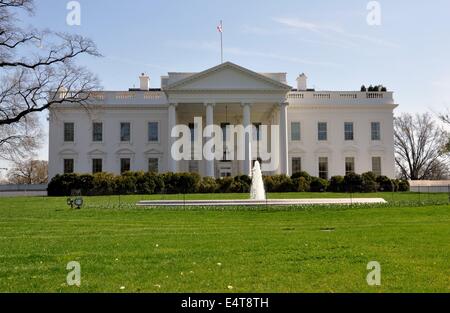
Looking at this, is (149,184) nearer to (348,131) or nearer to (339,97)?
(348,131)

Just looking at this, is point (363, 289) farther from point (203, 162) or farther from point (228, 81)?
point (203, 162)

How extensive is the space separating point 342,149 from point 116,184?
26839 millimetres

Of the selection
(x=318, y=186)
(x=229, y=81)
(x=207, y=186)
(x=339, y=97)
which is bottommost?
(x=318, y=186)

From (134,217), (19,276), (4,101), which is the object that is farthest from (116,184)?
(19,276)

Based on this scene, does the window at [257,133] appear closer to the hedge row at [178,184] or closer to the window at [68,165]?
the hedge row at [178,184]

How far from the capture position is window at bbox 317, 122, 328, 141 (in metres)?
56.6

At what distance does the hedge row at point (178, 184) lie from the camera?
42094mm

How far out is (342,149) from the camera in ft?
185

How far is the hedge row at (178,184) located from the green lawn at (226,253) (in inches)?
862

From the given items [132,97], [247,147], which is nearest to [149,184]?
[247,147]

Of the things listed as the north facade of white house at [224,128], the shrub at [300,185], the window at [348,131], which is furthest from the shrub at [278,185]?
the window at [348,131]

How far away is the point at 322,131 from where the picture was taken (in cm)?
5666

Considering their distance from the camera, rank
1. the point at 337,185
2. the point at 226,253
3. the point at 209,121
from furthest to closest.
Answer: the point at 209,121 < the point at 337,185 < the point at 226,253

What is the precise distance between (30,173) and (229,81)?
57.1 metres
